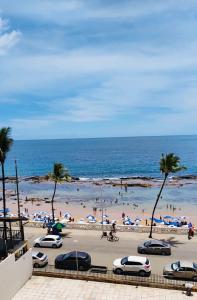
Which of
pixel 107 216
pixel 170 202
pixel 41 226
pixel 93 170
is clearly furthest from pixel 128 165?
pixel 41 226

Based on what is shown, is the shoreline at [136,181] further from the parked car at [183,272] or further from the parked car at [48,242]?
the parked car at [183,272]

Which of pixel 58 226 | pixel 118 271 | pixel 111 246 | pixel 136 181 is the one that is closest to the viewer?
pixel 118 271

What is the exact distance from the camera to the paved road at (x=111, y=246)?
29562 mm

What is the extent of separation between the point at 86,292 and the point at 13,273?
14.3ft

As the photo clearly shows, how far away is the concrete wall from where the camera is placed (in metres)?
19.7

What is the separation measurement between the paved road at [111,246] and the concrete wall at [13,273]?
619cm

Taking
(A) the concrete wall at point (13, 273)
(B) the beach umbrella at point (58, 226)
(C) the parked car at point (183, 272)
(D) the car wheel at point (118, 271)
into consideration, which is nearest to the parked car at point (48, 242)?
(B) the beach umbrella at point (58, 226)

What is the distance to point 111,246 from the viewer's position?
108 feet

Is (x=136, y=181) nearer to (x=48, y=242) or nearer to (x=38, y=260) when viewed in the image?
(x=48, y=242)

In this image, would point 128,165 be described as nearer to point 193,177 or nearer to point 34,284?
point 193,177

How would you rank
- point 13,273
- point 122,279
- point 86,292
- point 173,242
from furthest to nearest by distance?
point 173,242 → point 122,279 → point 86,292 → point 13,273

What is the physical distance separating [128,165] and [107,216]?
96.1 meters

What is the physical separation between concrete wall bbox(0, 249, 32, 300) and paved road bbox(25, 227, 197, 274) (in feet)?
20.3

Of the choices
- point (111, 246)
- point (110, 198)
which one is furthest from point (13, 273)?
point (110, 198)
